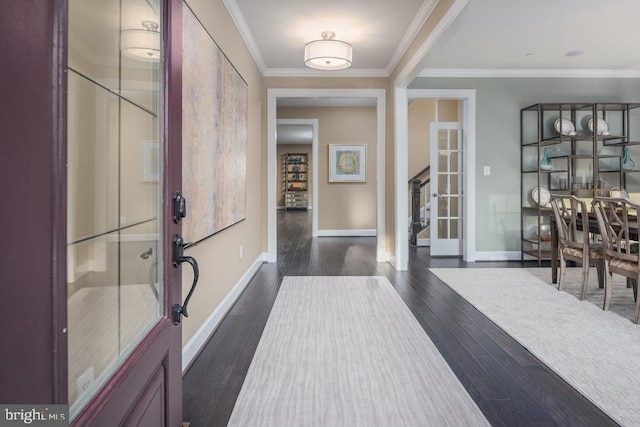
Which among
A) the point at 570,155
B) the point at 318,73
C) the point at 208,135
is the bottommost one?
the point at 208,135

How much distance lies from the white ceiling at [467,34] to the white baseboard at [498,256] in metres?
2.36

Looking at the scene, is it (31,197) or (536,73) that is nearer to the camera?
(31,197)

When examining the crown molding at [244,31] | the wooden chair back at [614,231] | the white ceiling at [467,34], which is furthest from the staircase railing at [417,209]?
the wooden chair back at [614,231]

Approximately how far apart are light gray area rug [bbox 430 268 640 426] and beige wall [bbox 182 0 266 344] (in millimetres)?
2008

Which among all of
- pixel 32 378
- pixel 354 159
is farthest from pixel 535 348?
pixel 354 159

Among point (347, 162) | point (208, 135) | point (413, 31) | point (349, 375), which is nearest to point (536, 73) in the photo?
point (413, 31)

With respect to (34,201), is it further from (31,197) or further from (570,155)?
(570,155)

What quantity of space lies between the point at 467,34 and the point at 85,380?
4.23m

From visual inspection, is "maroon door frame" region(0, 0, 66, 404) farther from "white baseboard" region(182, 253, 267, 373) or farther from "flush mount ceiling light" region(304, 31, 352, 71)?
"flush mount ceiling light" region(304, 31, 352, 71)

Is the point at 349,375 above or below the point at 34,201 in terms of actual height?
below

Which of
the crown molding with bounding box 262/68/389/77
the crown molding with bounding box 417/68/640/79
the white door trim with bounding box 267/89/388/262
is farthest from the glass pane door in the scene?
the crown molding with bounding box 417/68/640/79

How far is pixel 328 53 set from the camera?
11.6 feet

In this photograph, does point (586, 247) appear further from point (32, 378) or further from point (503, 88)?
point (32, 378)

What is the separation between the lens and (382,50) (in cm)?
425
